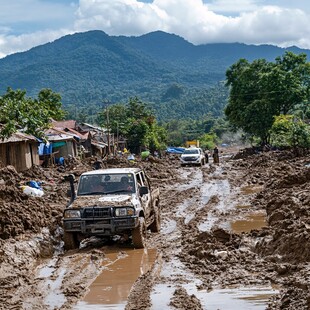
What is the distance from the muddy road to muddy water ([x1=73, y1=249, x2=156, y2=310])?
0.02 m

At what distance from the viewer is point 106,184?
13023 millimetres

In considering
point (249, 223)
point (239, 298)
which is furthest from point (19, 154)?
point (239, 298)

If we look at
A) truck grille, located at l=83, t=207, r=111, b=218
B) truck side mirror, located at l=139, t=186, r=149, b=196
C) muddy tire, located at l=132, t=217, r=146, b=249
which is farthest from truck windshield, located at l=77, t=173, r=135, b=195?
muddy tire, located at l=132, t=217, r=146, b=249

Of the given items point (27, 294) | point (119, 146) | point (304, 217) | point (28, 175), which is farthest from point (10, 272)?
point (119, 146)

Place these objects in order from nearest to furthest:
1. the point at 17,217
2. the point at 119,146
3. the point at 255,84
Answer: the point at 17,217
the point at 255,84
the point at 119,146

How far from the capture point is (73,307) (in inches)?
305

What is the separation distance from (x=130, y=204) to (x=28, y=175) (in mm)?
18763

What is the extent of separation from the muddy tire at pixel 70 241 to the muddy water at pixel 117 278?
97 cm

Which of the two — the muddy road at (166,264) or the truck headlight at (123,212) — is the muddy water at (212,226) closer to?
the muddy road at (166,264)

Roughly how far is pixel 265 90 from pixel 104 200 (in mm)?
47777

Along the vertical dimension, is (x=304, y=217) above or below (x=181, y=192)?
above

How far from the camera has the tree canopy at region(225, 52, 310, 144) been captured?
186 feet

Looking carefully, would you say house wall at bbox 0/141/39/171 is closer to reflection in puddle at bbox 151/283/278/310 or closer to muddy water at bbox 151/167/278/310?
muddy water at bbox 151/167/278/310

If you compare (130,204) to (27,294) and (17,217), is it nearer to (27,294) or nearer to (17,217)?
(17,217)
